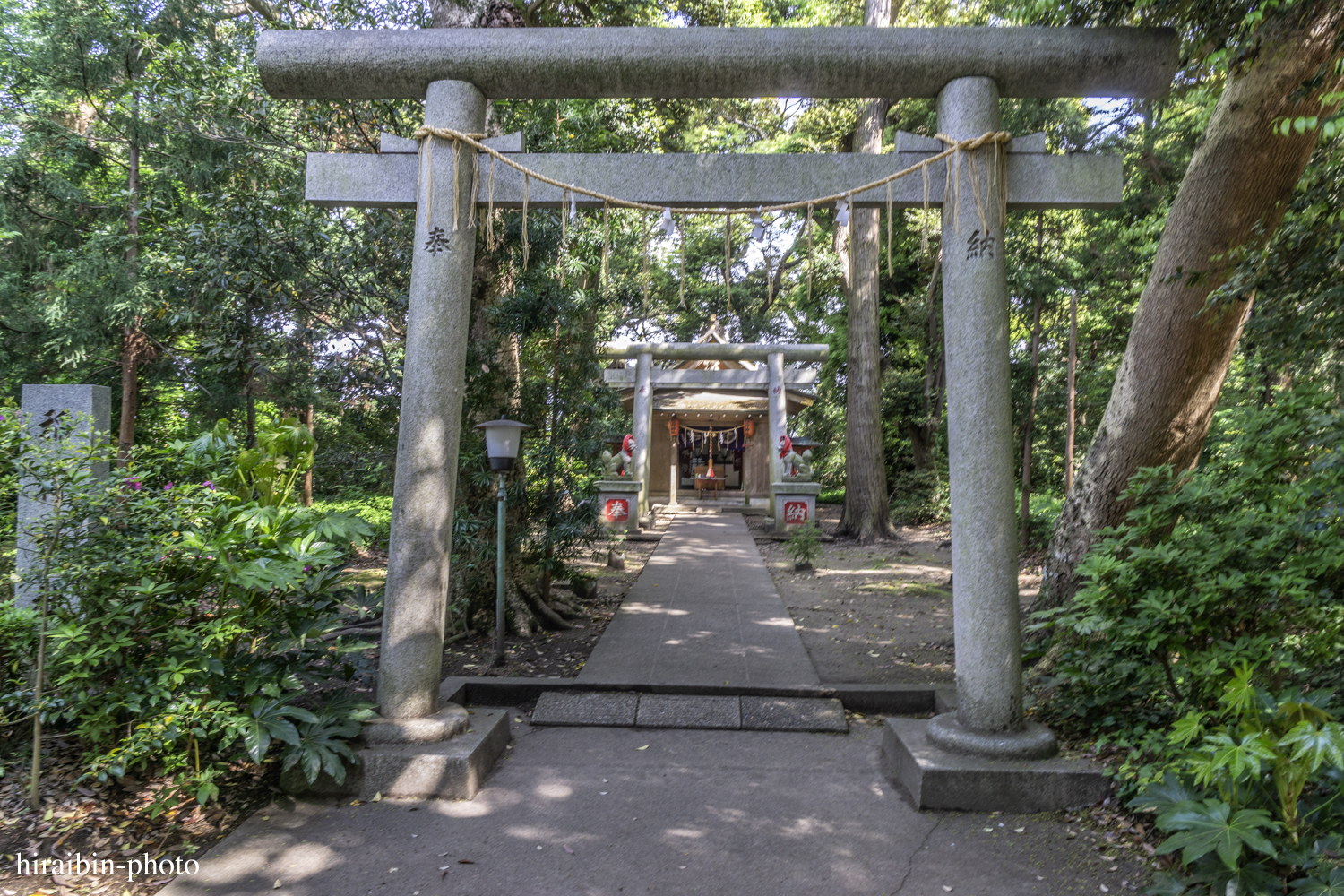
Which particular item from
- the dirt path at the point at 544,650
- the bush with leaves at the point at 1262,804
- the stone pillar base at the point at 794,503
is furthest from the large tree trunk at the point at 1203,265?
the stone pillar base at the point at 794,503

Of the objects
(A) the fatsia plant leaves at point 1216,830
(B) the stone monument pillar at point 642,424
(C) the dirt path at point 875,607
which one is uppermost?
(B) the stone monument pillar at point 642,424

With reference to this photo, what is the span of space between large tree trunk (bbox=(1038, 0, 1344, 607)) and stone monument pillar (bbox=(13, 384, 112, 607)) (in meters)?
5.59

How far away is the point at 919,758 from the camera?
138 inches

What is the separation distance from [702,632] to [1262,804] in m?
4.47

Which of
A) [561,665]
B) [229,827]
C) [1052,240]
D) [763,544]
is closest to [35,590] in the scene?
[229,827]

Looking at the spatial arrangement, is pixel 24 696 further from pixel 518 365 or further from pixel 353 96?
pixel 518 365

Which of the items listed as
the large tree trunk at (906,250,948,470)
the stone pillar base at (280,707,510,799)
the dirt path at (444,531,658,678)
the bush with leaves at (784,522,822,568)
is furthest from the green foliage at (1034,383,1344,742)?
the large tree trunk at (906,250,948,470)

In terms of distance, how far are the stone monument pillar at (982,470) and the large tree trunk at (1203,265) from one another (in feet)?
3.69

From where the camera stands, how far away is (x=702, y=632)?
21.6 ft

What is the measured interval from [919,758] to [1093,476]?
2.26 meters

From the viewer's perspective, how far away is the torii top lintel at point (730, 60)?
3.72 meters

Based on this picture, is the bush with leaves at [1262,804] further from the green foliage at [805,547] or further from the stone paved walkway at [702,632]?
the green foliage at [805,547]

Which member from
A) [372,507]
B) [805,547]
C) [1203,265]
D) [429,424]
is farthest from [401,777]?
[372,507]

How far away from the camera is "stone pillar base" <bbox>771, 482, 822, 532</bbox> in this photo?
551 inches
